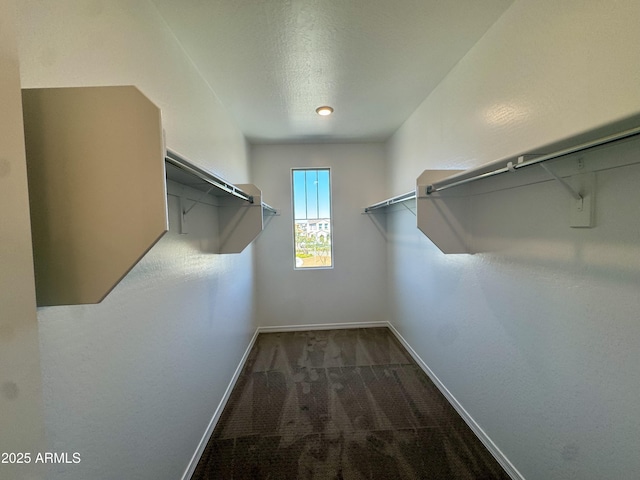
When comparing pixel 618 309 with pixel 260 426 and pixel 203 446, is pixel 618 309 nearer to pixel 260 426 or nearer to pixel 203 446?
pixel 260 426

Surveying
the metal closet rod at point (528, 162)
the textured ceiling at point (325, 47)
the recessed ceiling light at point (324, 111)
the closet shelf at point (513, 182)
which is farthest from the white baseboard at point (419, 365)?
the recessed ceiling light at point (324, 111)

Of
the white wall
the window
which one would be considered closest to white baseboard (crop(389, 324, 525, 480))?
the white wall

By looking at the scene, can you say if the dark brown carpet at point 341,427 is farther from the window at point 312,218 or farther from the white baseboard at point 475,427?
the window at point 312,218

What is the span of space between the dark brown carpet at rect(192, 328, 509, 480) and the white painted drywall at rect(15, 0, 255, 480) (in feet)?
1.00

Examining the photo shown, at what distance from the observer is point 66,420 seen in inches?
31.7

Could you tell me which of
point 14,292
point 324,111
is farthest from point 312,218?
point 14,292

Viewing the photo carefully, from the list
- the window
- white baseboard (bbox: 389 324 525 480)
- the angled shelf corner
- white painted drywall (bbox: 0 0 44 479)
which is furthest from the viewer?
the window

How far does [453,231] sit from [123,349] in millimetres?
1879

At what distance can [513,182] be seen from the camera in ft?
4.59

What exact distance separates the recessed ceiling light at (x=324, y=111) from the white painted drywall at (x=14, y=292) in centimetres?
223

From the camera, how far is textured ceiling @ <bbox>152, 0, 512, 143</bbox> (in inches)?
53.6

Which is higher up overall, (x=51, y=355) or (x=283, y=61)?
(x=283, y=61)

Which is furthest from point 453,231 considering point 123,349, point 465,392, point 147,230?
point 123,349

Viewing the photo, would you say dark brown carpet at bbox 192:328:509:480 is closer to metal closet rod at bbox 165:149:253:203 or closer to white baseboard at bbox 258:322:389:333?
white baseboard at bbox 258:322:389:333
